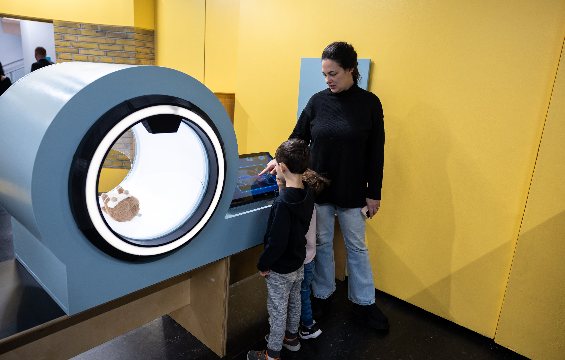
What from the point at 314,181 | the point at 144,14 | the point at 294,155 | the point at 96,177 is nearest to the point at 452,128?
the point at 314,181

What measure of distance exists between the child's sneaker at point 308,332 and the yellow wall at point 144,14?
4085mm

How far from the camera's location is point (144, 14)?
4.57m

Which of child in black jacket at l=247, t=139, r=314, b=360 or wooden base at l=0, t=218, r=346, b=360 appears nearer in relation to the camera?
wooden base at l=0, t=218, r=346, b=360

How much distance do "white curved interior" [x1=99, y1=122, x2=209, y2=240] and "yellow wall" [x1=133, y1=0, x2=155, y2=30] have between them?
3.36 meters

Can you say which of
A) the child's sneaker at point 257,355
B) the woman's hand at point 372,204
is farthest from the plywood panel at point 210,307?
the woman's hand at point 372,204


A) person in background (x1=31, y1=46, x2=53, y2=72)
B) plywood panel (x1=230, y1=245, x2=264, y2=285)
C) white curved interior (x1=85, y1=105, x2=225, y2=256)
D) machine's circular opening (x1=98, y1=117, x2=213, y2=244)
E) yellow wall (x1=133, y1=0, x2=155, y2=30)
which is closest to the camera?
white curved interior (x1=85, y1=105, x2=225, y2=256)

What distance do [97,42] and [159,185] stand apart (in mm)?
3682

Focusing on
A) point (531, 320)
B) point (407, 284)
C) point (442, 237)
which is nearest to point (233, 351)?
point (407, 284)

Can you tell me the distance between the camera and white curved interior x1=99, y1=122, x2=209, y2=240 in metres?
1.63

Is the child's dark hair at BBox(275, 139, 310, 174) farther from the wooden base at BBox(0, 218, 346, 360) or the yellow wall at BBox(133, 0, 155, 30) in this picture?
the yellow wall at BBox(133, 0, 155, 30)

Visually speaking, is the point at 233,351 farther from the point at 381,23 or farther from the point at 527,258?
the point at 381,23

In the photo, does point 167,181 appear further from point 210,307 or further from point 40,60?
point 40,60

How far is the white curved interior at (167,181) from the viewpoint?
4.95 ft

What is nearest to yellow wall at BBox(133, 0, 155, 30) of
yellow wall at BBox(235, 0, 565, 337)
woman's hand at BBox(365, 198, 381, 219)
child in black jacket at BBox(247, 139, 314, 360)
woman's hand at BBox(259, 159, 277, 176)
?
yellow wall at BBox(235, 0, 565, 337)
